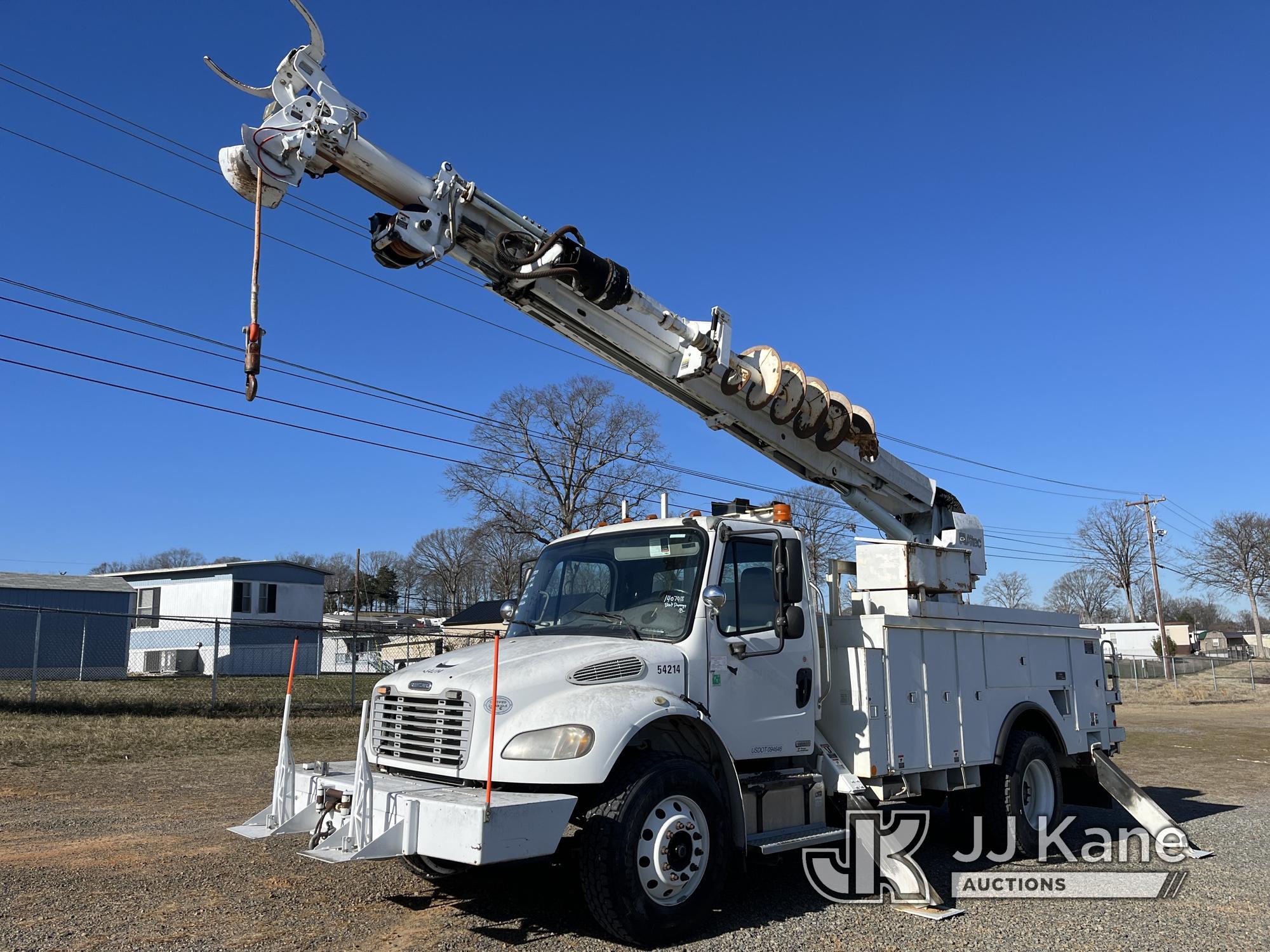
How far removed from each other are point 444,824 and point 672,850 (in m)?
1.41

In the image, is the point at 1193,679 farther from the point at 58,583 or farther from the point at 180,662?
the point at 58,583

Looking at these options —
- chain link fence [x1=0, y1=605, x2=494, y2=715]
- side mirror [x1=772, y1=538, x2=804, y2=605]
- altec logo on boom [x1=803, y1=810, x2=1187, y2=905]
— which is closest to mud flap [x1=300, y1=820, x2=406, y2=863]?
side mirror [x1=772, y1=538, x2=804, y2=605]

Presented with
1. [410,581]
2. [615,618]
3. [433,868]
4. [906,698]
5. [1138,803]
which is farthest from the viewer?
[410,581]

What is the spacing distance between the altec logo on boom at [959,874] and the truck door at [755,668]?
0.87 m

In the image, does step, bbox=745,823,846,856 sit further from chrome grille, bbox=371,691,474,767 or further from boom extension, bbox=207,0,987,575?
boom extension, bbox=207,0,987,575

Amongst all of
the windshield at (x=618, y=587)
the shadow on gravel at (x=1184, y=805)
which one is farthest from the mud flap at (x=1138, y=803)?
the windshield at (x=618, y=587)

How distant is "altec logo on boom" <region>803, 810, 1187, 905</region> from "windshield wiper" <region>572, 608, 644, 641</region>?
2139 millimetres

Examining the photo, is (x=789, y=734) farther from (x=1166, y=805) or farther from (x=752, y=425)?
(x=1166, y=805)

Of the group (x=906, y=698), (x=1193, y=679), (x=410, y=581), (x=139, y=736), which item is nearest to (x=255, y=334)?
(x=906, y=698)

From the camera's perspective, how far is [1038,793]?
9.05m

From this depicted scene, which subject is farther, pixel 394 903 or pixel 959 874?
pixel 959 874

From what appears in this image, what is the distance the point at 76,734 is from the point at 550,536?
87.8 feet

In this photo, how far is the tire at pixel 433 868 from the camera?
6.59m

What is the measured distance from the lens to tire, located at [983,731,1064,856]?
8.39m
